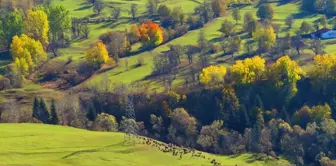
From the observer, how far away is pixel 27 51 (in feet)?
498

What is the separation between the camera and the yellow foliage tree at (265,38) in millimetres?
154250

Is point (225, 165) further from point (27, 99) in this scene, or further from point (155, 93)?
point (27, 99)

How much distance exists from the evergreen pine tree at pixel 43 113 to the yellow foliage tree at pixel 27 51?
2484 cm

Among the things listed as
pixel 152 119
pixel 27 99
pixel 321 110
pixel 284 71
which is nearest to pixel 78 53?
pixel 27 99

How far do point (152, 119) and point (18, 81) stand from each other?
3811 centimetres

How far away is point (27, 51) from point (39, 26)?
13.7m

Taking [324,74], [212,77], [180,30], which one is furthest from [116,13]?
[324,74]

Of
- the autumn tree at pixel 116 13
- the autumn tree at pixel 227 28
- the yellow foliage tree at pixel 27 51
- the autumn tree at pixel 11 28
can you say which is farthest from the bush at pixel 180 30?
the autumn tree at pixel 11 28

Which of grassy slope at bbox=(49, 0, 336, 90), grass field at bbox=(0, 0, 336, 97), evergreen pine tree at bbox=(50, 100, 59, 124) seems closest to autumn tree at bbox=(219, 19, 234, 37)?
grass field at bbox=(0, 0, 336, 97)

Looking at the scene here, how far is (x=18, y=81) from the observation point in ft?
468

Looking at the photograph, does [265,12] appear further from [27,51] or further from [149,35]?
[27,51]

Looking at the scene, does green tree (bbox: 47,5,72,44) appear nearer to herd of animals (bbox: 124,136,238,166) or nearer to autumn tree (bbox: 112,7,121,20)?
autumn tree (bbox: 112,7,121,20)

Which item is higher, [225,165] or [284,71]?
[284,71]

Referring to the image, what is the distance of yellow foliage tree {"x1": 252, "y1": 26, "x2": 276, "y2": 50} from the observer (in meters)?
154
